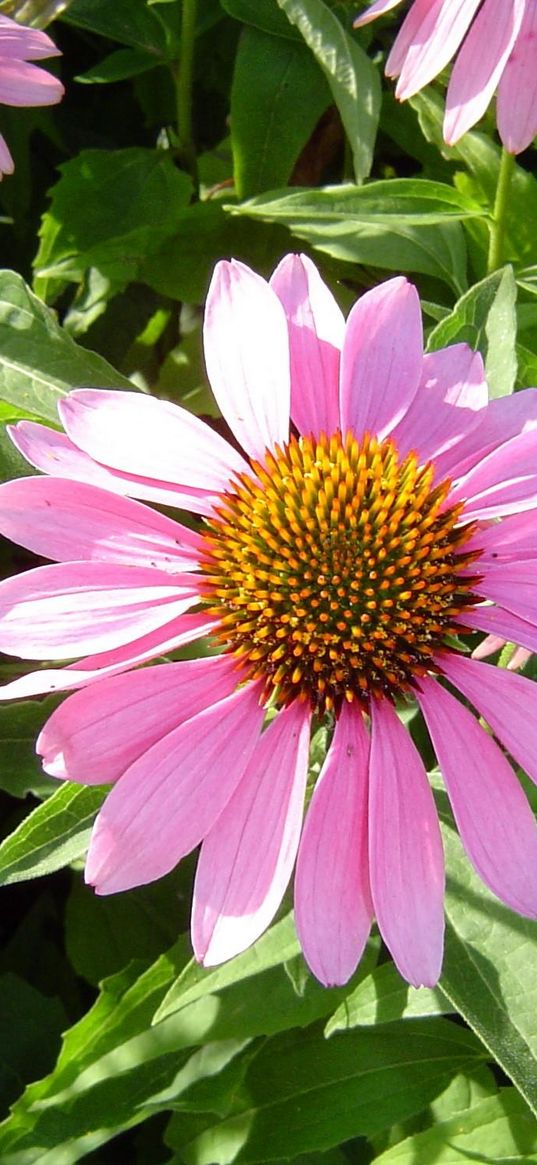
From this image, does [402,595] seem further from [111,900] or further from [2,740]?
[111,900]

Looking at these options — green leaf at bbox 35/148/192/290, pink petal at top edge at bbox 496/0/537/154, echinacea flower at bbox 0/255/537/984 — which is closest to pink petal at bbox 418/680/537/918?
echinacea flower at bbox 0/255/537/984

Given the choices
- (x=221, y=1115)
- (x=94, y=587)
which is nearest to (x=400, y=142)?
(x=94, y=587)

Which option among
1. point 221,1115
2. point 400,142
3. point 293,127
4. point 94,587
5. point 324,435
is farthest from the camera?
point 400,142

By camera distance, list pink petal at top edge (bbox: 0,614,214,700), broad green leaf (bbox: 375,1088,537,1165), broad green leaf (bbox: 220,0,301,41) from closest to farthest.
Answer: pink petal at top edge (bbox: 0,614,214,700)
broad green leaf (bbox: 375,1088,537,1165)
broad green leaf (bbox: 220,0,301,41)

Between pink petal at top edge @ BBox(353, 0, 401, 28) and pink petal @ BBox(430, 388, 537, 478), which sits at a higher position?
pink petal at top edge @ BBox(353, 0, 401, 28)

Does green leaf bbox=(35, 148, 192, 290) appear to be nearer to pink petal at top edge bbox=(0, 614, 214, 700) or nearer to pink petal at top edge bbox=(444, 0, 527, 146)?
pink petal at top edge bbox=(444, 0, 527, 146)

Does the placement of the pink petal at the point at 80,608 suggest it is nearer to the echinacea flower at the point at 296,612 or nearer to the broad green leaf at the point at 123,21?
the echinacea flower at the point at 296,612

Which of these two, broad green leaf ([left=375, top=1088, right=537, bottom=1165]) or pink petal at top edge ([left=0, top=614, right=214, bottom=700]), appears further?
broad green leaf ([left=375, top=1088, right=537, bottom=1165])
